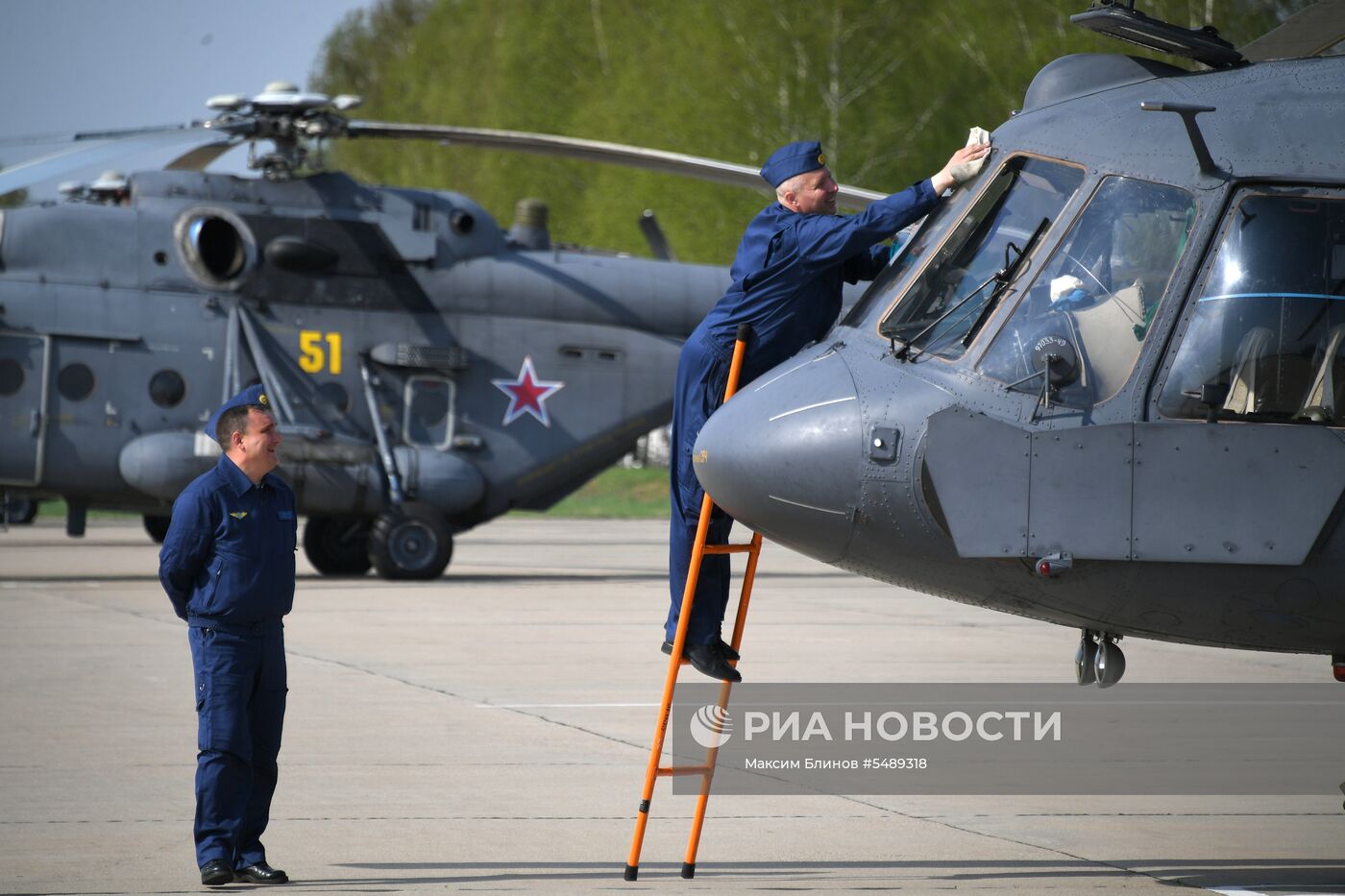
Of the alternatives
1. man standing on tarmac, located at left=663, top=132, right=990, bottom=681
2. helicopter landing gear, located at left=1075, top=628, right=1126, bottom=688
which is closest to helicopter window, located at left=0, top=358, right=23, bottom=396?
man standing on tarmac, located at left=663, top=132, right=990, bottom=681

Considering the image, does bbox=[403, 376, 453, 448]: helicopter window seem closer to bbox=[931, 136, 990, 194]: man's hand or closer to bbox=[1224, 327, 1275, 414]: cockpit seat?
bbox=[931, 136, 990, 194]: man's hand

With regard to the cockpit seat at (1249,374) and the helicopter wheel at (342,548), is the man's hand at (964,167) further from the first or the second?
the helicopter wheel at (342,548)

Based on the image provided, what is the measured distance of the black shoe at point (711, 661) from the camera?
5773 millimetres

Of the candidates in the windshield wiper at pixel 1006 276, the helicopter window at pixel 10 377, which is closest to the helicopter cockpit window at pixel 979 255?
the windshield wiper at pixel 1006 276

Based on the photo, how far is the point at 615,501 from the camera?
137 feet

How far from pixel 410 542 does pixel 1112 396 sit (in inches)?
506

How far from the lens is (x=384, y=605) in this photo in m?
15.3

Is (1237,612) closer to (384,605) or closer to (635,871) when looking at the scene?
(635,871)

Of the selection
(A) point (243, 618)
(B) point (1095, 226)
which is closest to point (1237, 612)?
(B) point (1095, 226)

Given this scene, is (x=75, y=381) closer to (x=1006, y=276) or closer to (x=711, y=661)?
(x=711, y=661)

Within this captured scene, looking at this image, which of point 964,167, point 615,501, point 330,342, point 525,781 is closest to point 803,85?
point 615,501

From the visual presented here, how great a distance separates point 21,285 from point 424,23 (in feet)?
158

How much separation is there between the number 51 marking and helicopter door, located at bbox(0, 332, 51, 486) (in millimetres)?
2401

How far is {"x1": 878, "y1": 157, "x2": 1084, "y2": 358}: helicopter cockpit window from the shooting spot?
5609 mm
